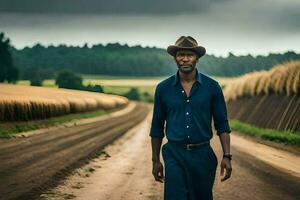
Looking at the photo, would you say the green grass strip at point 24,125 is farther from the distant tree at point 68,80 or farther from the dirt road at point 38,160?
the distant tree at point 68,80

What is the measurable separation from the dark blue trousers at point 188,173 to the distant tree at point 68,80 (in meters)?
40.4

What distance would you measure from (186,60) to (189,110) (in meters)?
0.52

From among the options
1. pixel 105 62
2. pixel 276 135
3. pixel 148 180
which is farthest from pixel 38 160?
pixel 105 62

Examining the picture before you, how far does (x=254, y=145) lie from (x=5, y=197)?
1364cm

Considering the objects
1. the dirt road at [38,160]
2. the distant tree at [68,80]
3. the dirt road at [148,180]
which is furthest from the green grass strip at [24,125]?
the dirt road at [148,180]

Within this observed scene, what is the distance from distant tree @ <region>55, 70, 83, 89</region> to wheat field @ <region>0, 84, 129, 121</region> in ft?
2.30

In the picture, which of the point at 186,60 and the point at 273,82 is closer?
the point at 186,60

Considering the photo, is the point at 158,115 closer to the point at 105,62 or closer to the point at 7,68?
the point at 105,62

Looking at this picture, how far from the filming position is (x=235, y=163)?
16.2 metres

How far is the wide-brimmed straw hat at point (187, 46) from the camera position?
624 centimetres

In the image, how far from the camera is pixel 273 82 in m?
30.1

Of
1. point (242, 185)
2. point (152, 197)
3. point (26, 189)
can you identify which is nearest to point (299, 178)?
point (242, 185)

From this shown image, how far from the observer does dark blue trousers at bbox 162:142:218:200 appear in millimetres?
5996

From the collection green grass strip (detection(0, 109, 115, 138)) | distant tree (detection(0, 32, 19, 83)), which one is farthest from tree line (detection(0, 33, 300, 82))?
green grass strip (detection(0, 109, 115, 138))
